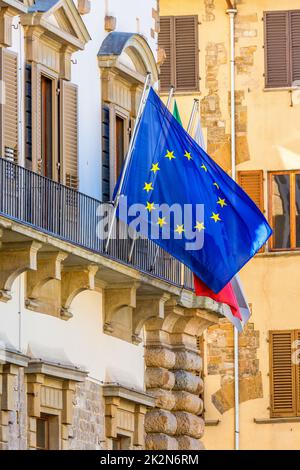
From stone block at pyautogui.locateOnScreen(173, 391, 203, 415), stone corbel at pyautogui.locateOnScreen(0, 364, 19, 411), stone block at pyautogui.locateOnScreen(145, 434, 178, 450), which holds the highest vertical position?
stone block at pyautogui.locateOnScreen(173, 391, 203, 415)

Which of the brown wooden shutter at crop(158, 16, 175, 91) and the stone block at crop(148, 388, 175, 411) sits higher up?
the brown wooden shutter at crop(158, 16, 175, 91)

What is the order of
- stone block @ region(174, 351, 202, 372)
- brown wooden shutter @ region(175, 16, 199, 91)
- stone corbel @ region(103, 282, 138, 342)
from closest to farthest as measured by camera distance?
stone corbel @ region(103, 282, 138, 342)
stone block @ region(174, 351, 202, 372)
brown wooden shutter @ region(175, 16, 199, 91)

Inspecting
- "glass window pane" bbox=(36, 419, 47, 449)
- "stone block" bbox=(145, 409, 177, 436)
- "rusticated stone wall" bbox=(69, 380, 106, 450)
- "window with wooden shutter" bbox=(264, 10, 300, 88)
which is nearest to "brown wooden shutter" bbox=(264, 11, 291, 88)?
"window with wooden shutter" bbox=(264, 10, 300, 88)

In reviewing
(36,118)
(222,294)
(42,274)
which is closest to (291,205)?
(222,294)

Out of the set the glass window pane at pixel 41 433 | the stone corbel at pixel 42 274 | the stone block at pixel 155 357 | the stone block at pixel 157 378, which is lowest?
the glass window pane at pixel 41 433

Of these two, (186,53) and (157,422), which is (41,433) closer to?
(157,422)

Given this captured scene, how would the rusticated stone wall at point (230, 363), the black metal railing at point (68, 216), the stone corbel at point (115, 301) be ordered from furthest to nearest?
the rusticated stone wall at point (230, 363), the stone corbel at point (115, 301), the black metal railing at point (68, 216)

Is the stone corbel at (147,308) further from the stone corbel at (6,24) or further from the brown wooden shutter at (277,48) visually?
the brown wooden shutter at (277,48)

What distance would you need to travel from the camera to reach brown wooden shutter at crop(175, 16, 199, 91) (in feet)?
180

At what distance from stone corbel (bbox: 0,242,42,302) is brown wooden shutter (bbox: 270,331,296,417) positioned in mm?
18750

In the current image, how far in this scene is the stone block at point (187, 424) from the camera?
137ft

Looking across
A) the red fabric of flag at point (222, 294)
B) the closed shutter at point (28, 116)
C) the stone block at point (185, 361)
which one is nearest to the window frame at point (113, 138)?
the red fabric of flag at point (222, 294)

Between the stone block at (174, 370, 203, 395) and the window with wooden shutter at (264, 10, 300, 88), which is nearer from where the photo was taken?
the stone block at (174, 370, 203, 395)

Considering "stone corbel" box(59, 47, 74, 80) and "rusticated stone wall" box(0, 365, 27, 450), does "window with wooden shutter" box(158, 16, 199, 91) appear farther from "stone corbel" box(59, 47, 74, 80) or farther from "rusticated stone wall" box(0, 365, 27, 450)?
"rusticated stone wall" box(0, 365, 27, 450)
